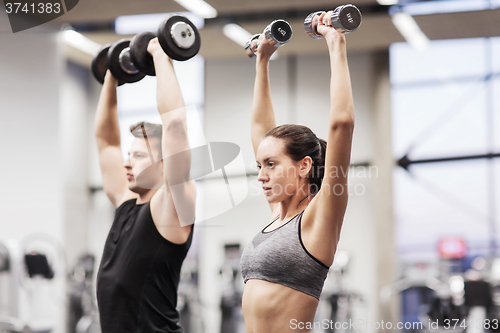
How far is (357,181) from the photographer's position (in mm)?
6773

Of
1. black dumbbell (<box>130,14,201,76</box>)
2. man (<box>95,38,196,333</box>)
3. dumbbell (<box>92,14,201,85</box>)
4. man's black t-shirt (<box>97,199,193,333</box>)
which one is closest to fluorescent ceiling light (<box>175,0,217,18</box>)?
dumbbell (<box>92,14,201,85</box>)

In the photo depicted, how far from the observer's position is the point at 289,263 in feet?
4.89

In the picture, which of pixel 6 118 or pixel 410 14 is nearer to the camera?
pixel 410 14

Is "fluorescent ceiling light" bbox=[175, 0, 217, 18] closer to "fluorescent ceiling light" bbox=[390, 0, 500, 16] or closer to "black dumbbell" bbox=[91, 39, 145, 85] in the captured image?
"fluorescent ceiling light" bbox=[390, 0, 500, 16]

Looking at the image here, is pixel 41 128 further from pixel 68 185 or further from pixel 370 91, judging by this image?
pixel 370 91

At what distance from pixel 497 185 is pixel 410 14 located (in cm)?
252

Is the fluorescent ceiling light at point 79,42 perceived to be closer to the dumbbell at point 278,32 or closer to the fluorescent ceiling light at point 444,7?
the fluorescent ceiling light at point 444,7

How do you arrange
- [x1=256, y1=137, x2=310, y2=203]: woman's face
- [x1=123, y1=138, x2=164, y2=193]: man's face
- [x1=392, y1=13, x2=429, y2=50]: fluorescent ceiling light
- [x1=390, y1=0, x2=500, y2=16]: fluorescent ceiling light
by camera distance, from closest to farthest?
1. [x1=256, y1=137, x2=310, y2=203]: woman's face
2. [x1=123, y1=138, x2=164, y2=193]: man's face
3. [x1=390, y1=0, x2=500, y2=16]: fluorescent ceiling light
4. [x1=392, y1=13, x2=429, y2=50]: fluorescent ceiling light

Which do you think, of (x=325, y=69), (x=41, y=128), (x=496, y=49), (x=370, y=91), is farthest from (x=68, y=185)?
(x=496, y=49)

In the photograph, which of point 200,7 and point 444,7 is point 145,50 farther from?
point 444,7

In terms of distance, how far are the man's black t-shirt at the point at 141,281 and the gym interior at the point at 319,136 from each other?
3.28 meters

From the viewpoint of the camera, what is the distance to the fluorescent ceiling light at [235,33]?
213 inches

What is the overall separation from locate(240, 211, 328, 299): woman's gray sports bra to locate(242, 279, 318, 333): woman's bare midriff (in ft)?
0.06

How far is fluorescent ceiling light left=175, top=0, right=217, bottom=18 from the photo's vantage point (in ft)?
13.7
